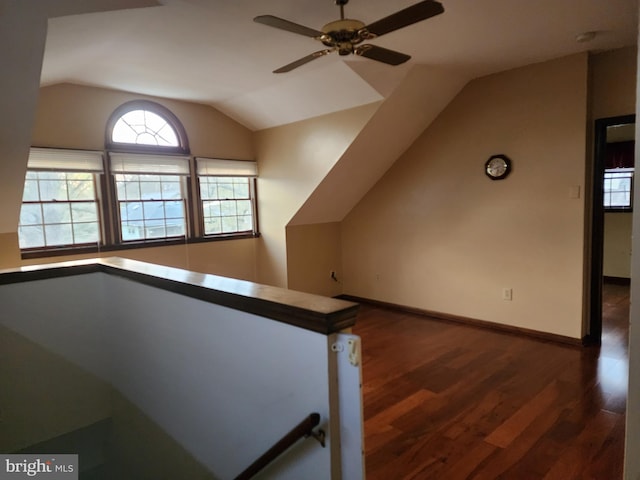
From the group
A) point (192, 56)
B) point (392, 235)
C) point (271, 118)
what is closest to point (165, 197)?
point (271, 118)

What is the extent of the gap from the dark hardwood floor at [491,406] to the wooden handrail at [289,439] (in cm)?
84

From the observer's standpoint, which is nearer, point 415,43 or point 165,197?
point 415,43

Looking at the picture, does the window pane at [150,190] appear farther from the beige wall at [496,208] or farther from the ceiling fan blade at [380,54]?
the ceiling fan blade at [380,54]

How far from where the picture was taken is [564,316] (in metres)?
3.77

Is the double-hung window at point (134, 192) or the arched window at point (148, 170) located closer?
the double-hung window at point (134, 192)

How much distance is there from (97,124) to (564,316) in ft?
16.7

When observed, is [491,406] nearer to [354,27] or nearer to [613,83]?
[354,27]

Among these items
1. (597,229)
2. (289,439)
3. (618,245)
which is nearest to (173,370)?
(289,439)

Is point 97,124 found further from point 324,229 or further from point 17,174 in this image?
point 324,229

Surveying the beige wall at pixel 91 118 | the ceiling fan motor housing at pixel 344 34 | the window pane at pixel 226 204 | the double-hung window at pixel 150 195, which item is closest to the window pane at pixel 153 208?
the double-hung window at pixel 150 195

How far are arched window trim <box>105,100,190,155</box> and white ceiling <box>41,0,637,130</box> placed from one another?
0.21m

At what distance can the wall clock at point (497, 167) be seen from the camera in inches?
157

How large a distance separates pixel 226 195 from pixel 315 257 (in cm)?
148

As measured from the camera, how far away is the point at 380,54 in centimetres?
258
